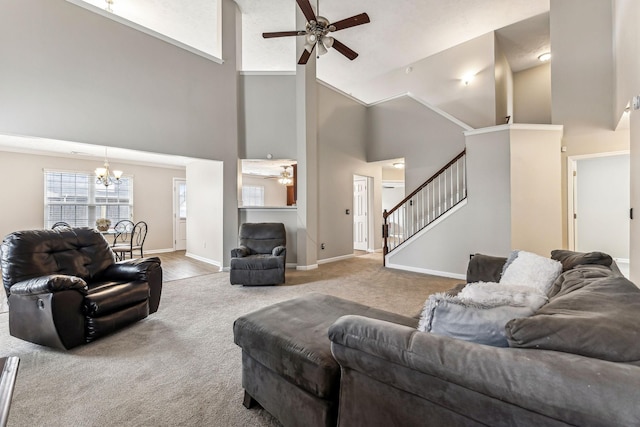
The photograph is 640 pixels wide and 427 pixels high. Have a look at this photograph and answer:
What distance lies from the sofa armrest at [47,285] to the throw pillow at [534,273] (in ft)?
11.1

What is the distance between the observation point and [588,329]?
0.80 m

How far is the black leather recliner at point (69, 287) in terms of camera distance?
2.24 meters

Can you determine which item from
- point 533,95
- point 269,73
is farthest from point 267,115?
point 533,95

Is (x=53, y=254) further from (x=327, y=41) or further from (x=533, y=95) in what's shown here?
(x=533, y=95)

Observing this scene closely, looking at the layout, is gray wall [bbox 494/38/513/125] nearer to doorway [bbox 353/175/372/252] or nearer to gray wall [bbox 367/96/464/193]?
gray wall [bbox 367/96/464/193]

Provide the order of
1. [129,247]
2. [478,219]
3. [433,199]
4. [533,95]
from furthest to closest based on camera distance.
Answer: [533,95], [433,199], [129,247], [478,219]

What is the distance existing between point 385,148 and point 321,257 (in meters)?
3.00

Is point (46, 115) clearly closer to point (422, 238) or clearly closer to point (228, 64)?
point (228, 64)

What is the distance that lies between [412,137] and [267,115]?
3131 mm

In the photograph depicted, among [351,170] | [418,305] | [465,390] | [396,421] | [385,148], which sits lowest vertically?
[418,305]

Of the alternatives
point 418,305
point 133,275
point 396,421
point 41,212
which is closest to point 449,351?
point 396,421

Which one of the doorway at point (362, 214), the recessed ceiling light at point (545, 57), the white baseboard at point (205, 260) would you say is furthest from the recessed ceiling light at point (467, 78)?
the white baseboard at point (205, 260)

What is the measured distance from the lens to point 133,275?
113 inches

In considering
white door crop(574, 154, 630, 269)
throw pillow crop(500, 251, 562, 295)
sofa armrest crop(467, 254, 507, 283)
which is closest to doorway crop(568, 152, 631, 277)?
white door crop(574, 154, 630, 269)
